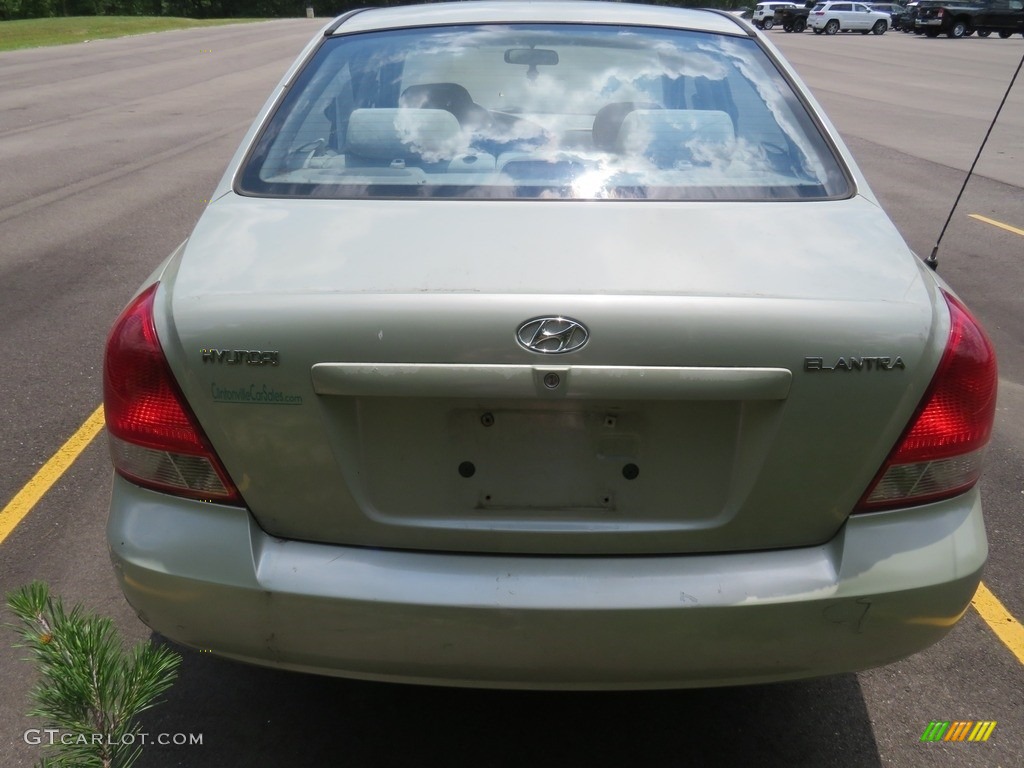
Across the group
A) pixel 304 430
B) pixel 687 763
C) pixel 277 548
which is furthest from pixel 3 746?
pixel 687 763

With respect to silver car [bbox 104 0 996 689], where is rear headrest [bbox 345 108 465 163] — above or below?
above

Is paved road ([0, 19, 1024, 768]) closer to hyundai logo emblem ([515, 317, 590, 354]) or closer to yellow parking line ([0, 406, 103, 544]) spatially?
yellow parking line ([0, 406, 103, 544])

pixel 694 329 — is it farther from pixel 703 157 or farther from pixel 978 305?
pixel 978 305

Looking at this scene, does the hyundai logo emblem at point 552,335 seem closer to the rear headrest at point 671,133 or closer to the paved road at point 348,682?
the rear headrest at point 671,133

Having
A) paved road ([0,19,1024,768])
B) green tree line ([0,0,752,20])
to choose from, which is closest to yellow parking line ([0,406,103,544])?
paved road ([0,19,1024,768])

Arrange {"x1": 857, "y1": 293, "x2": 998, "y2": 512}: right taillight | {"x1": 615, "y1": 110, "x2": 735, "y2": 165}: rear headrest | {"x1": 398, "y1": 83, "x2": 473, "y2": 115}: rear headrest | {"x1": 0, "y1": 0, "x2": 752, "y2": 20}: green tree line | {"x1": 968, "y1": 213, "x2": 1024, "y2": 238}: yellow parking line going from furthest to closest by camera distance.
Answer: {"x1": 0, "y1": 0, "x2": 752, "y2": 20}: green tree line < {"x1": 968, "y1": 213, "x2": 1024, "y2": 238}: yellow parking line < {"x1": 398, "y1": 83, "x2": 473, "y2": 115}: rear headrest < {"x1": 615, "y1": 110, "x2": 735, "y2": 165}: rear headrest < {"x1": 857, "y1": 293, "x2": 998, "y2": 512}: right taillight

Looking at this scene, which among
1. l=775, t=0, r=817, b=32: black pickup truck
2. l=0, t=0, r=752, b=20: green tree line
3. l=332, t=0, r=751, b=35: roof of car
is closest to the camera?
l=332, t=0, r=751, b=35: roof of car

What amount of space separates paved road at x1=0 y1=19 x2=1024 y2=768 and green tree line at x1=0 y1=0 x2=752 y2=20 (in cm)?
5170

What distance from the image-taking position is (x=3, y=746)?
9.47ft

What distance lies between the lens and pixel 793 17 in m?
58.4

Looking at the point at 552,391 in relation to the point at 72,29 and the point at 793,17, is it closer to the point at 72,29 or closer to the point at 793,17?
the point at 72,29

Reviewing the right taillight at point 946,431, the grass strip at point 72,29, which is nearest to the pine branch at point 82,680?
the right taillight at point 946,431

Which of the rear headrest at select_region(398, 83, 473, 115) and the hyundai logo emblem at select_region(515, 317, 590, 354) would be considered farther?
the rear headrest at select_region(398, 83, 473, 115)

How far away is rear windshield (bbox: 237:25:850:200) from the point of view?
2.99 meters
